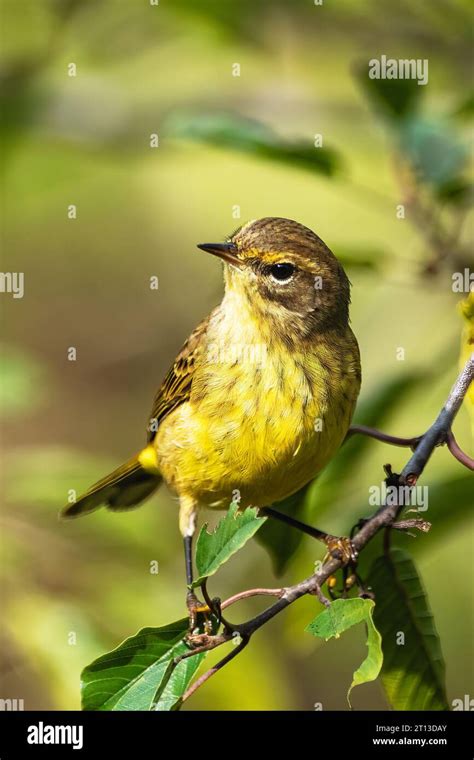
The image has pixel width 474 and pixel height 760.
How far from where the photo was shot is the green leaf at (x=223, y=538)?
8.47 ft

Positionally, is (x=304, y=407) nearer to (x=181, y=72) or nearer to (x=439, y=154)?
(x=439, y=154)

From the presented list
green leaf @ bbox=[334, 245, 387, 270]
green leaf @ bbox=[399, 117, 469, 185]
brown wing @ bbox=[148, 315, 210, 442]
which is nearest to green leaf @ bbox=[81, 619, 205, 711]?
brown wing @ bbox=[148, 315, 210, 442]

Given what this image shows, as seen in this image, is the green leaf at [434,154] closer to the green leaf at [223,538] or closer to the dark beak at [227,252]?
the dark beak at [227,252]

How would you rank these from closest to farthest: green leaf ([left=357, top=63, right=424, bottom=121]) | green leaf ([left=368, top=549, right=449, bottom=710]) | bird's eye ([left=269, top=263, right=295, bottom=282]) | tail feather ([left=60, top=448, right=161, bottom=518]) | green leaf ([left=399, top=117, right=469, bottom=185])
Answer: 1. green leaf ([left=368, top=549, right=449, bottom=710])
2. bird's eye ([left=269, top=263, right=295, bottom=282])
3. green leaf ([left=399, top=117, right=469, bottom=185])
4. green leaf ([left=357, top=63, right=424, bottom=121])
5. tail feather ([left=60, top=448, right=161, bottom=518])

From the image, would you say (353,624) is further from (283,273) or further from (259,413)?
(283,273)

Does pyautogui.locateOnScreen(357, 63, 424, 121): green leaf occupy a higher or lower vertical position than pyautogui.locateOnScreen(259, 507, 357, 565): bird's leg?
higher

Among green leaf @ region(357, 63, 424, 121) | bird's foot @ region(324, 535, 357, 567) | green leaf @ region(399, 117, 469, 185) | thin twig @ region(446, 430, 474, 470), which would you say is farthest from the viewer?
green leaf @ region(357, 63, 424, 121)

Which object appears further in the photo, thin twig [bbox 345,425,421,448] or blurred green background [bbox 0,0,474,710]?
blurred green background [bbox 0,0,474,710]

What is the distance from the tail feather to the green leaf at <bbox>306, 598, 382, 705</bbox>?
80.3 inches

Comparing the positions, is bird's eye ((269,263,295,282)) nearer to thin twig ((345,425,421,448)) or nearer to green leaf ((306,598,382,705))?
thin twig ((345,425,421,448))

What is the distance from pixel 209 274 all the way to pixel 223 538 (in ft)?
19.9

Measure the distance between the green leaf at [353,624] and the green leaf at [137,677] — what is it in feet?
1.13

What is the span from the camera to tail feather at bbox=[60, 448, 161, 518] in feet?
14.9
